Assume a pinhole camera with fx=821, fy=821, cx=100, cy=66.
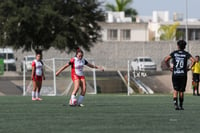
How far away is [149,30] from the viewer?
11369 centimetres

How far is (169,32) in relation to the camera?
10950 cm

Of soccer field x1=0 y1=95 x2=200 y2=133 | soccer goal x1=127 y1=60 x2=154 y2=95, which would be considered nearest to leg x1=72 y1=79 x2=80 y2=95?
soccer field x1=0 y1=95 x2=200 y2=133

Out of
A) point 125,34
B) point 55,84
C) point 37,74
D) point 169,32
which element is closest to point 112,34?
point 125,34

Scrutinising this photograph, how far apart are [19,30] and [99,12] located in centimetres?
702

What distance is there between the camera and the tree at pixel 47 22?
64.2m

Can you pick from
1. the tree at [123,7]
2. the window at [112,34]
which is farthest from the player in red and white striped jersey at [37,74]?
the tree at [123,7]

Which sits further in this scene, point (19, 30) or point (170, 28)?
point (170, 28)

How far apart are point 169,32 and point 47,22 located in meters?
46.4

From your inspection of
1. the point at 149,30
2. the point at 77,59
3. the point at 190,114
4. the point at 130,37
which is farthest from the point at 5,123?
the point at 149,30

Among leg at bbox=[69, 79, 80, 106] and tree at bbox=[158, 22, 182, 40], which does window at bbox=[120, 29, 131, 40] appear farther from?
leg at bbox=[69, 79, 80, 106]

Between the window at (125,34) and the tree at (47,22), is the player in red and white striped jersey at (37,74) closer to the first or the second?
the tree at (47,22)

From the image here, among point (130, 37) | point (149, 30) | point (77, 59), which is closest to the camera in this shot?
point (77, 59)

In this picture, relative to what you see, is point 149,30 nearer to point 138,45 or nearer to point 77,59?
point 138,45

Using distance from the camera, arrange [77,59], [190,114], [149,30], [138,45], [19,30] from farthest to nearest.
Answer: [149,30], [138,45], [19,30], [77,59], [190,114]
